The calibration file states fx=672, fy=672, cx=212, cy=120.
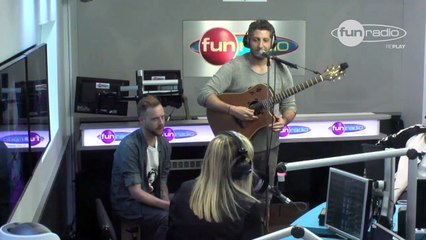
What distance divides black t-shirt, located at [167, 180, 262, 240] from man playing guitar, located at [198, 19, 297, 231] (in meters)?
1.96

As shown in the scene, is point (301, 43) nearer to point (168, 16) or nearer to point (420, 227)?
point (168, 16)

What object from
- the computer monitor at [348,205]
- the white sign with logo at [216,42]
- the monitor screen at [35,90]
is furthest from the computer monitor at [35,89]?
the white sign with logo at [216,42]

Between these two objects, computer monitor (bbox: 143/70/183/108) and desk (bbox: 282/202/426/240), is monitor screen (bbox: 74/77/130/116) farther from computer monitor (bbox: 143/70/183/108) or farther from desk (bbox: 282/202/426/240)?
desk (bbox: 282/202/426/240)

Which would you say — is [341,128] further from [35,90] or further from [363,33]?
[35,90]

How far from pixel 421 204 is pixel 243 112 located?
2347mm

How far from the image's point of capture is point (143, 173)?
4074 mm

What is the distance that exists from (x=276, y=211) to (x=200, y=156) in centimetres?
A: 86

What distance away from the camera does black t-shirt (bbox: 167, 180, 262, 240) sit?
2.72 meters

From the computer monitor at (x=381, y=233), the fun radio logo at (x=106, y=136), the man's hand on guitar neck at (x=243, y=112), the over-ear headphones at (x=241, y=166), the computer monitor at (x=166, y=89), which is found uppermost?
the computer monitor at (x=166, y=89)

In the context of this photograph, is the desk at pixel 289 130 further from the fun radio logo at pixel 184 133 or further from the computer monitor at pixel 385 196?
the computer monitor at pixel 385 196

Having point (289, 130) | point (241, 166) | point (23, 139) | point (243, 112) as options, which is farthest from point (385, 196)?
point (289, 130)

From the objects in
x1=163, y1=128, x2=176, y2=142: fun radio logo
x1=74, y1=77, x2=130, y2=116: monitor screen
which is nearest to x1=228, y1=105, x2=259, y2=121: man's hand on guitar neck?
x1=163, y1=128, x2=176, y2=142: fun radio logo

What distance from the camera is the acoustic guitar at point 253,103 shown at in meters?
4.89

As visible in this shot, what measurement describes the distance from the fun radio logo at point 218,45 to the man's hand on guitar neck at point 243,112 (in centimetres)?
156
